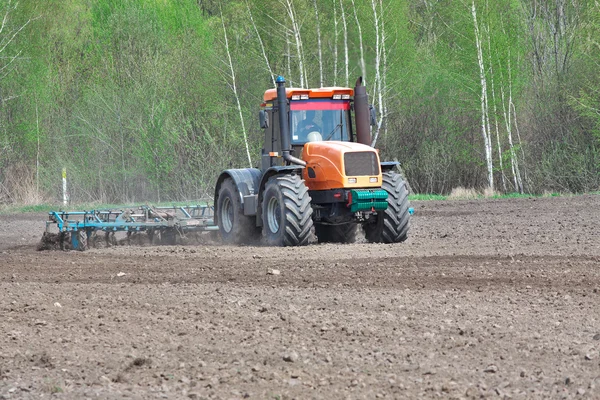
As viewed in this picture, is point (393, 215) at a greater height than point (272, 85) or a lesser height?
lesser

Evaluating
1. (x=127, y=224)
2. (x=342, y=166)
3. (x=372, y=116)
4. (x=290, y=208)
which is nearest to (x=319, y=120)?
(x=372, y=116)

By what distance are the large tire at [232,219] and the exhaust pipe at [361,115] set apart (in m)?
2.03

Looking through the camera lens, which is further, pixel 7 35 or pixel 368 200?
pixel 7 35

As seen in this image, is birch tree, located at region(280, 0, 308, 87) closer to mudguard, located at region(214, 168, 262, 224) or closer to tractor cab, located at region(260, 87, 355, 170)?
mudguard, located at region(214, 168, 262, 224)

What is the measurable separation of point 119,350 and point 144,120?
21.6m

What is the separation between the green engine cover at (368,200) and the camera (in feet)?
42.2

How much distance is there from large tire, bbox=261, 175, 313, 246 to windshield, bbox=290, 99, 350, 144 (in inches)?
32.6

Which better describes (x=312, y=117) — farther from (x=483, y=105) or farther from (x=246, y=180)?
(x=483, y=105)

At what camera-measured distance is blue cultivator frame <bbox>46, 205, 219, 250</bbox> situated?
14125mm

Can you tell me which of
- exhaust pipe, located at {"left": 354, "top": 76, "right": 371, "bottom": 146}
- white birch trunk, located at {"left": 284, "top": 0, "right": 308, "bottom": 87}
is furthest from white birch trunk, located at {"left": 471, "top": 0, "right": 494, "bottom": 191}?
exhaust pipe, located at {"left": 354, "top": 76, "right": 371, "bottom": 146}

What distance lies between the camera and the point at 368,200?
13000 mm

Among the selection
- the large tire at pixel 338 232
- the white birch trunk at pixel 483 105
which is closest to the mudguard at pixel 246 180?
the large tire at pixel 338 232

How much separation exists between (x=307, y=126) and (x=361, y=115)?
80cm

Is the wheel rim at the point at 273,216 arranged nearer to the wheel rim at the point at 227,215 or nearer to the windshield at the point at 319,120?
the windshield at the point at 319,120
